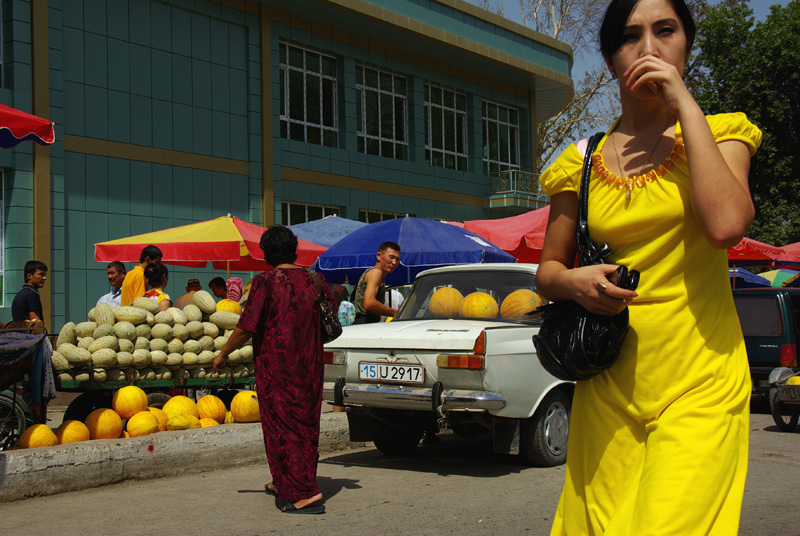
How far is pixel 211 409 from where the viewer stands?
8078 mm

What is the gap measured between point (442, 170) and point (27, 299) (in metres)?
16.5

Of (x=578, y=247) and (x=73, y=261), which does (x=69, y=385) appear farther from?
(x=73, y=261)

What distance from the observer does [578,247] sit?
2318 mm

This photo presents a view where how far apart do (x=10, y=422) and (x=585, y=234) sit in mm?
6367

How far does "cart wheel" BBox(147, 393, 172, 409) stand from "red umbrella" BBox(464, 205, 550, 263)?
5.70 meters

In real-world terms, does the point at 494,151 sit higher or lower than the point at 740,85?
lower

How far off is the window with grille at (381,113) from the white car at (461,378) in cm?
1534

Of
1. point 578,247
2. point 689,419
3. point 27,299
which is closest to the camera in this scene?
point 689,419

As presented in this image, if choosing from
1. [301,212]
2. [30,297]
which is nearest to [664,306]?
[30,297]

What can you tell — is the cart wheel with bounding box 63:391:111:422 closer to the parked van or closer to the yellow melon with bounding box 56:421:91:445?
the yellow melon with bounding box 56:421:91:445

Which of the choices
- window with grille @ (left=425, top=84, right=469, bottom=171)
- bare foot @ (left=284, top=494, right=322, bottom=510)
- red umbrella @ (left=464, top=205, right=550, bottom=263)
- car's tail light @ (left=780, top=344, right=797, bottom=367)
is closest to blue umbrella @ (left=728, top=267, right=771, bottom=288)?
window with grille @ (left=425, top=84, right=469, bottom=171)

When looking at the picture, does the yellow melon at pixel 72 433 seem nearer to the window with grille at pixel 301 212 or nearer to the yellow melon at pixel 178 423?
the yellow melon at pixel 178 423

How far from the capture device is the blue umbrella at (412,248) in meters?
11.3

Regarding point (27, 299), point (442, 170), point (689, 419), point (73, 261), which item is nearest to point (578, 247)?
point (689, 419)
